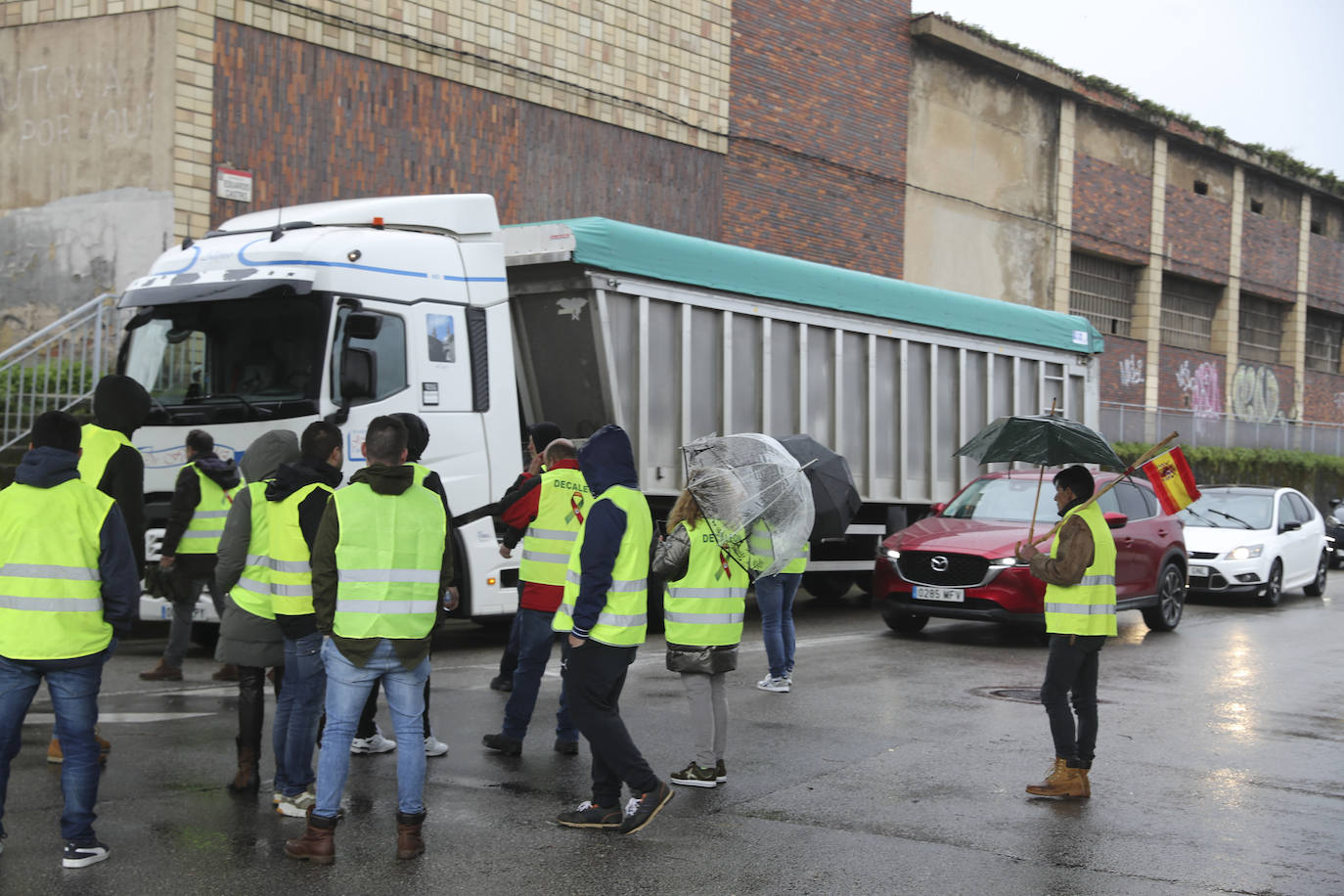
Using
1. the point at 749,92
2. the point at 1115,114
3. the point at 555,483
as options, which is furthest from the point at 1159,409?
the point at 555,483

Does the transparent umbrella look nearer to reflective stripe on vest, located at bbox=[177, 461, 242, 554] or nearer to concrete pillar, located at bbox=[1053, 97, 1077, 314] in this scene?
reflective stripe on vest, located at bbox=[177, 461, 242, 554]

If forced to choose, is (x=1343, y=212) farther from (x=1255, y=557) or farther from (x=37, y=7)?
(x=37, y=7)

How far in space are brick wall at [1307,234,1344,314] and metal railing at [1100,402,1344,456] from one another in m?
3.50

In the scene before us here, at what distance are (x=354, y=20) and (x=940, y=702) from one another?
36.8ft

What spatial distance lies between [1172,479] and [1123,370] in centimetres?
2532

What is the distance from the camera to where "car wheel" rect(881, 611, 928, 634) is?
13523 mm

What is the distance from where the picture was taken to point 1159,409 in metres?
32.7

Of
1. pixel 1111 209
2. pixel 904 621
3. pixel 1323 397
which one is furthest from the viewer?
pixel 1323 397

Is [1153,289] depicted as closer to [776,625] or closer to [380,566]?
[776,625]

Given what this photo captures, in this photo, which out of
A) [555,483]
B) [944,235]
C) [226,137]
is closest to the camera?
[555,483]

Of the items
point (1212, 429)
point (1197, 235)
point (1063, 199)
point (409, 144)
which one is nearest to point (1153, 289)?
point (1197, 235)

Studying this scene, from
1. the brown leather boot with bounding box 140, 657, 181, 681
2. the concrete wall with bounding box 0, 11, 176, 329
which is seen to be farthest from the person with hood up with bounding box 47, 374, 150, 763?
the concrete wall with bounding box 0, 11, 176, 329

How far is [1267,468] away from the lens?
35.0 m

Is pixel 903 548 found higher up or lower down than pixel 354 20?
lower down
